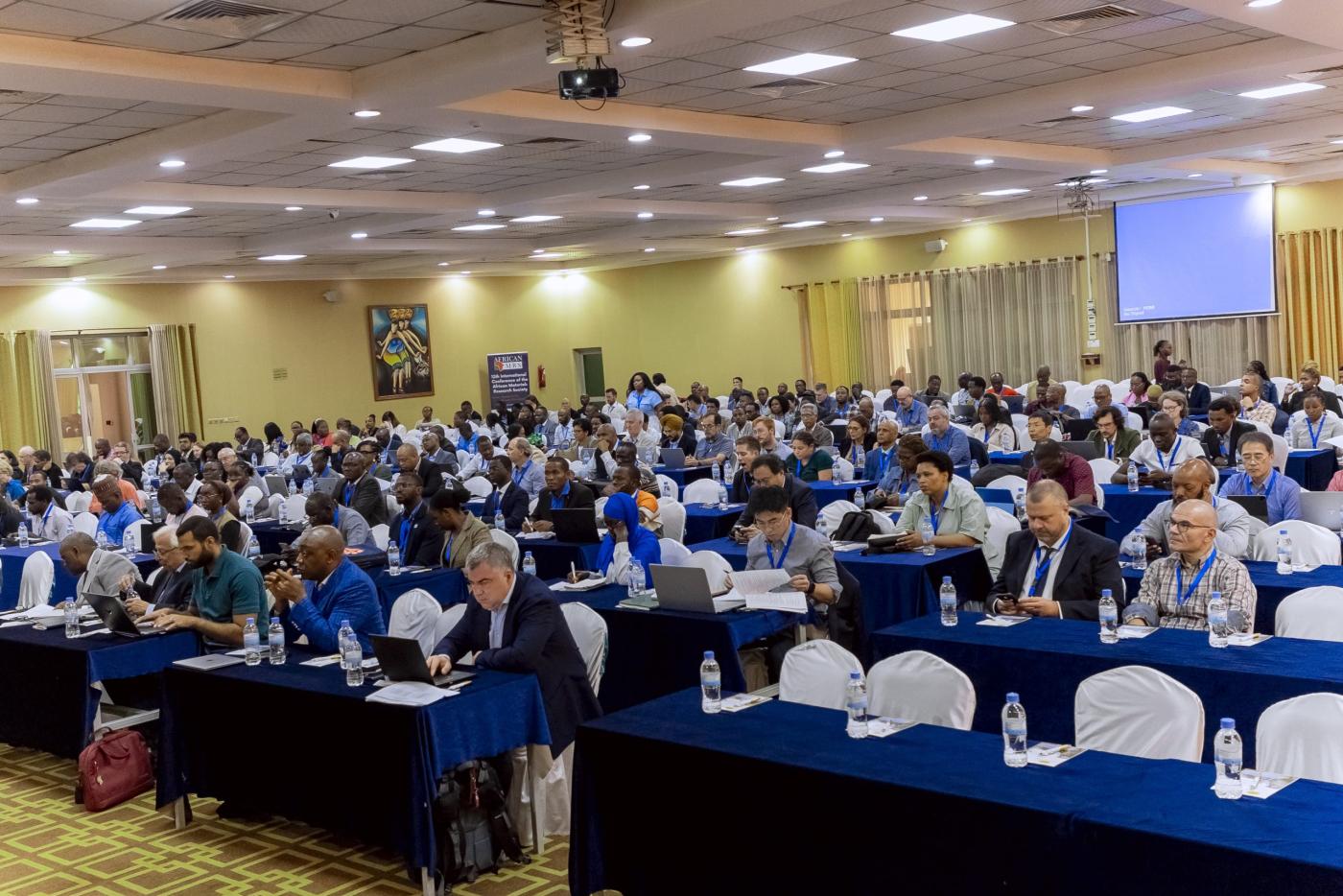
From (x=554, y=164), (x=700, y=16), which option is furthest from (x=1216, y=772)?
(x=554, y=164)

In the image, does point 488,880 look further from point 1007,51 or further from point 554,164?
point 554,164

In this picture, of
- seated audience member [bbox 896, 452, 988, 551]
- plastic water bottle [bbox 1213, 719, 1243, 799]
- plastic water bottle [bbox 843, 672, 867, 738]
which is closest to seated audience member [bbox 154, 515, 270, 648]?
plastic water bottle [bbox 843, 672, 867, 738]

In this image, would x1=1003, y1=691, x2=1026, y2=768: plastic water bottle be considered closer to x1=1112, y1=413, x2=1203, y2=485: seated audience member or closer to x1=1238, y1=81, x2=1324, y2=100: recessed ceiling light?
x1=1112, y1=413, x2=1203, y2=485: seated audience member

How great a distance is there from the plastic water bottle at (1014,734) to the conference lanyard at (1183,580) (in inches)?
80.0

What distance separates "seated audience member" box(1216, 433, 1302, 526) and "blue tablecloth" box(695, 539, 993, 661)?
1.58 meters

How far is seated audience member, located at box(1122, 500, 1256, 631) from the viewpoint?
5715mm

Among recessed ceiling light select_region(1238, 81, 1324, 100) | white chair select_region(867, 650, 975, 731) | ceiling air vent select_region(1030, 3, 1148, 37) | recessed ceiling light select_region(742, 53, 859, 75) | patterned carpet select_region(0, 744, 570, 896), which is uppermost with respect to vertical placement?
recessed ceiling light select_region(1238, 81, 1324, 100)

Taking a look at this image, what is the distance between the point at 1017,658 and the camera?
19.0 ft

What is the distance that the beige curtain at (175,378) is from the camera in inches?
934

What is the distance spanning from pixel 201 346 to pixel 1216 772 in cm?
2297

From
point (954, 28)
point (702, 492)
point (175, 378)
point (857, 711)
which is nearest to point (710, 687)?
point (857, 711)

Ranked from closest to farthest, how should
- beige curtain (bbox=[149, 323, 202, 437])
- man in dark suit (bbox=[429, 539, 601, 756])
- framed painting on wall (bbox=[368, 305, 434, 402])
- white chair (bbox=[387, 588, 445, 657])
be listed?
man in dark suit (bbox=[429, 539, 601, 756]) → white chair (bbox=[387, 588, 445, 657]) → beige curtain (bbox=[149, 323, 202, 437]) → framed painting on wall (bbox=[368, 305, 434, 402])

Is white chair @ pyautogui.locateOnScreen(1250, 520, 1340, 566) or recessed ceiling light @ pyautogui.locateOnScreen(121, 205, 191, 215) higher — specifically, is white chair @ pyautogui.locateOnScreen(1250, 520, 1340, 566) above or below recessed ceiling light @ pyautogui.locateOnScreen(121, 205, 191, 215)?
below

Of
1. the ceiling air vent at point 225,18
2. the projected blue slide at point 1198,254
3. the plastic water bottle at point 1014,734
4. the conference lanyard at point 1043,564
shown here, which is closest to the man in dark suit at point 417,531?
the ceiling air vent at point 225,18
